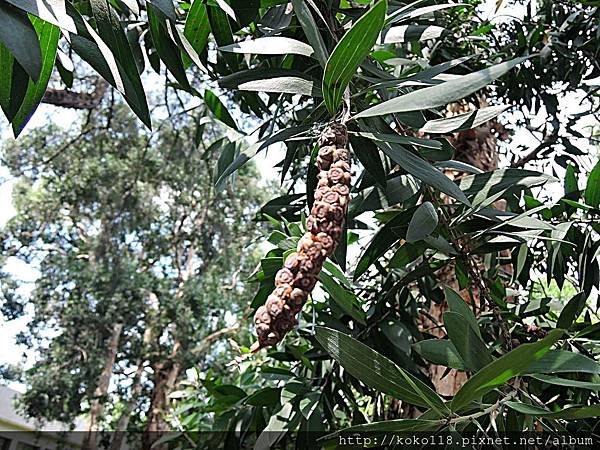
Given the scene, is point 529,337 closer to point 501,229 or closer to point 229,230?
point 501,229

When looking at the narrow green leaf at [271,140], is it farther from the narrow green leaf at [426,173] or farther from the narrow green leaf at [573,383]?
the narrow green leaf at [573,383]

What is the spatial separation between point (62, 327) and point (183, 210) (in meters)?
2.38

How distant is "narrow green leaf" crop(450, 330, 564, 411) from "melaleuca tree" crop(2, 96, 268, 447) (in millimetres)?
5821

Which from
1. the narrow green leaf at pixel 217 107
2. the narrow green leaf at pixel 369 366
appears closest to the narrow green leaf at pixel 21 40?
the narrow green leaf at pixel 369 366

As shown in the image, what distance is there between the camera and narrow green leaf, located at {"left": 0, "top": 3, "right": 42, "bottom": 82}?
32 cm

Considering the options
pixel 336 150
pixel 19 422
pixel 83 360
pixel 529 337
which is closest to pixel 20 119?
pixel 336 150

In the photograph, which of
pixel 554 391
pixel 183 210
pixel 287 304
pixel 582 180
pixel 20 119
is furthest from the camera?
pixel 183 210

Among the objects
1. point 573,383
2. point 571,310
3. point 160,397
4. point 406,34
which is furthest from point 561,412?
point 160,397

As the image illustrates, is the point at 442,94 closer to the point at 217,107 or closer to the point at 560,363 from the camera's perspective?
the point at 560,363

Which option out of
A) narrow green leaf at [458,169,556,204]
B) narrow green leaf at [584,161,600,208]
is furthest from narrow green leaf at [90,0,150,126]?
narrow green leaf at [584,161,600,208]

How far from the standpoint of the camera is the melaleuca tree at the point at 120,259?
271 inches

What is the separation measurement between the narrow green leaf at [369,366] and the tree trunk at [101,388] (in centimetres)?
711

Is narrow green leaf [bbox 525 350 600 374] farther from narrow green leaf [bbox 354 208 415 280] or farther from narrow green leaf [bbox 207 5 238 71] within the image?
narrow green leaf [bbox 207 5 238 71]

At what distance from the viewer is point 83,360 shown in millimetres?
6945
